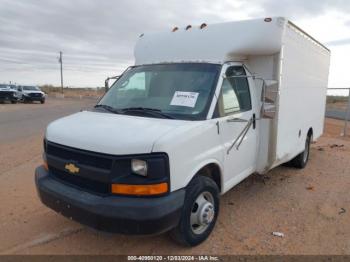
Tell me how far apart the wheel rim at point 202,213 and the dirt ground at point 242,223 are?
21 cm

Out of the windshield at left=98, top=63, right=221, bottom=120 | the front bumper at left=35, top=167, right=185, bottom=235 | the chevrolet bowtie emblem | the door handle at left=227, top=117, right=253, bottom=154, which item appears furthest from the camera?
the door handle at left=227, top=117, right=253, bottom=154

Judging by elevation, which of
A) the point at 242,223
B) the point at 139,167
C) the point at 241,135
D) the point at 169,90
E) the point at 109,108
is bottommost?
the point at 242,223

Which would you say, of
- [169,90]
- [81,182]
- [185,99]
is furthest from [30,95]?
[81,182]

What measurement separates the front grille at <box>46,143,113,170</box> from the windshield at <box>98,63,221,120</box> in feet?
3.16

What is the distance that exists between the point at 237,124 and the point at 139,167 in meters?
1.74

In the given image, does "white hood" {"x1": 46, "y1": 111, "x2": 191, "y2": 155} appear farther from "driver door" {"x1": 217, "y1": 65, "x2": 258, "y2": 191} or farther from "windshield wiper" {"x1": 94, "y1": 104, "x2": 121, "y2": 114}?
"driver door" {"x1": 217, "y1": 65, "x2": 258, "y2": 191}

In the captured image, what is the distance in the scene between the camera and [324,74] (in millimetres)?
8273

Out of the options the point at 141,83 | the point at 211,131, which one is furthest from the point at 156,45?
the point at 211,131

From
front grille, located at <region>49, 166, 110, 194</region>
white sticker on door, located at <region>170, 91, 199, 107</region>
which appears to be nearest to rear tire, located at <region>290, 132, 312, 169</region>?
white sticker on door, located at <region>170, 91, 199, 107</region>

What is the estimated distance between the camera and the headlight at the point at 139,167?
10.3ft

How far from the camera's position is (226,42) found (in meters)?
4.51

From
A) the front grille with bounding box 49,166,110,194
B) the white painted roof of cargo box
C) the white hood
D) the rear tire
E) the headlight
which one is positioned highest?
the white painted roof of cargo box

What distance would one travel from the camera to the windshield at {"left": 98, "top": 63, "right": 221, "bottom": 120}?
393 centimetres

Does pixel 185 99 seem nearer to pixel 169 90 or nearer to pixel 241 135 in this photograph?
pixel 169 90
